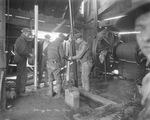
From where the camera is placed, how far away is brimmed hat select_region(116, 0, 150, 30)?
2.62 feet

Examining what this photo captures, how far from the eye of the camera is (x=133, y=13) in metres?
0.95

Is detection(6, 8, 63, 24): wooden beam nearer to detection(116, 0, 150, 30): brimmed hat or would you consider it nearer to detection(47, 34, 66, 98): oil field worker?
detection(47, 34, 66, 98): oil field worker

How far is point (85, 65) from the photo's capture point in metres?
5.09

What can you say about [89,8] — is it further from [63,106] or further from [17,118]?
[17,118]

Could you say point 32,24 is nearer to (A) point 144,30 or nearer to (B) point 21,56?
(B) point 21,56

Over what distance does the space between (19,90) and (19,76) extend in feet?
1.49

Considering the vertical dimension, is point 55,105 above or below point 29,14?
below

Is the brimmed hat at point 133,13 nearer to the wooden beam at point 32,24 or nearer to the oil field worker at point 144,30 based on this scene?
the oil field worker at point 144,30

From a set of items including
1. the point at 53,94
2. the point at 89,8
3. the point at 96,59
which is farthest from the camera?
the point at 89,8

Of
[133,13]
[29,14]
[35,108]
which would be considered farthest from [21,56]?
[133,13]

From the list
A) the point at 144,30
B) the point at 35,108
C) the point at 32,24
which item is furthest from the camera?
the point at 32,24

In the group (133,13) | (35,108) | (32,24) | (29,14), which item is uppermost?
(29,14)

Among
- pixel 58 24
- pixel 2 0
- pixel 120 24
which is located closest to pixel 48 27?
pixel 58 24

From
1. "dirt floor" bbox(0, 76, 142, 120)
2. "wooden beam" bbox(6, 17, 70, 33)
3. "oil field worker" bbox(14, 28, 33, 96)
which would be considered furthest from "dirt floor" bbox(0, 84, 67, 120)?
"wooden beam" bbox(6, 17, 70, 33)
